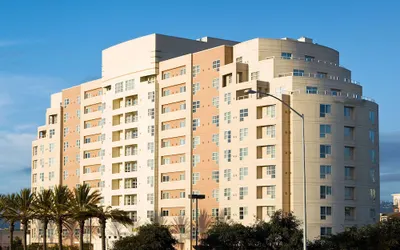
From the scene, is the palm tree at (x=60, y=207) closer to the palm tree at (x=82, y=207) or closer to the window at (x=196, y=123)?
the palm tree at (x=82, y=207)

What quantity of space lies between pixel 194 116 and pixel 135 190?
18482 millimetres

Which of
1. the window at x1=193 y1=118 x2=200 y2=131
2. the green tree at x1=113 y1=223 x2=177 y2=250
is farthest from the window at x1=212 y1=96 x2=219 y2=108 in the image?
the green tree at x1=113 y1=223 x2=177 y2=250

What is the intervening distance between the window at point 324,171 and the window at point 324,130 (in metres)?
4.05

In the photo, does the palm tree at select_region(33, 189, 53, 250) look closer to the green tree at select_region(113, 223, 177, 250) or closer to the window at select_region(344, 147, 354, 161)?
the green tree at select_region(113, 223, 177, 250)

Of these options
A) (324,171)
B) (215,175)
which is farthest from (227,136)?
(324,171)

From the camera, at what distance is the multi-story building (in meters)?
106

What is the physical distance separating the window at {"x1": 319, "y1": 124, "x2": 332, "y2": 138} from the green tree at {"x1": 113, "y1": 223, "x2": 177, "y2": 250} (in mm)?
24581

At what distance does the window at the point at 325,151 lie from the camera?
10544cm

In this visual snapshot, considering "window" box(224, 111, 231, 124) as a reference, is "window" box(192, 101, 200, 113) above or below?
above

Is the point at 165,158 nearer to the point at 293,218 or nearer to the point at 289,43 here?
the point at 289,43

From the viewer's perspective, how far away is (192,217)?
11950 centimetres

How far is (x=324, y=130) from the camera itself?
4158 inches

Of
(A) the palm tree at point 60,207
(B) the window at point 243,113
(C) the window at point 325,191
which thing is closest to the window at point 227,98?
(B) the window at point 243,113

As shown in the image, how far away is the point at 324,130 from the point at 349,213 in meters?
11.9
